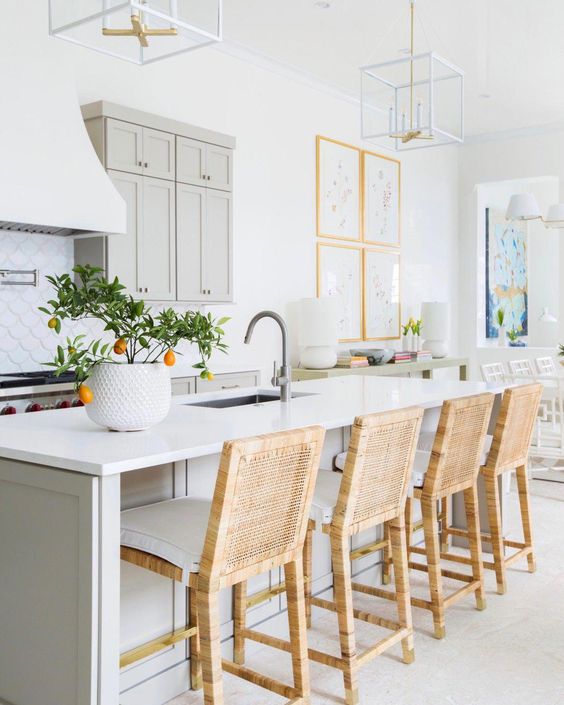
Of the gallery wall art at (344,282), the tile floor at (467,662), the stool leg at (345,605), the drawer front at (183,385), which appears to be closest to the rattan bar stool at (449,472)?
the tile floor at (467,662)

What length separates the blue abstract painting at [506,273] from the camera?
9.09 meters

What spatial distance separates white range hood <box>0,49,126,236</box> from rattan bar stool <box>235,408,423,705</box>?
207cm

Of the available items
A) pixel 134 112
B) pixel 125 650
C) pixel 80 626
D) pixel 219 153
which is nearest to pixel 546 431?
pixel 219 153

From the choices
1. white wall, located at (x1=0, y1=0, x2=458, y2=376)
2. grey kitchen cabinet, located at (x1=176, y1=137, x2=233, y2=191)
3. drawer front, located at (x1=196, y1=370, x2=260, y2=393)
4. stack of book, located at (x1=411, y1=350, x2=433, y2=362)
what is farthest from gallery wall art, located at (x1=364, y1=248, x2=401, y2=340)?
grey kitchen cabinet, located at (x1=176, y1=137, x2=233, y2=191)

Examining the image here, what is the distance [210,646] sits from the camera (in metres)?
1.93

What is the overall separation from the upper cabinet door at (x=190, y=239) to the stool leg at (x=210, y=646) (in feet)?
9.98

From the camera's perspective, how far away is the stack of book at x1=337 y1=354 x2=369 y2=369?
602 cm

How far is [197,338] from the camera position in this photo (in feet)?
7.91

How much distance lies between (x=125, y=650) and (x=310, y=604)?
90 centimetres

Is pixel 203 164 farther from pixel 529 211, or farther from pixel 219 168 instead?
pixel 529 211

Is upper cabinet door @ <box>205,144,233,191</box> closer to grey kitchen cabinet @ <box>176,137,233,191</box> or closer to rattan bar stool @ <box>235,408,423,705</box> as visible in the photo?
grey kitchen cabinet @ <box>176,137,233,191</box>

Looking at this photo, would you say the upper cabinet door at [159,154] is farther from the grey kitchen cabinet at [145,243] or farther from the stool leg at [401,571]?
the stool leg at [401,571]

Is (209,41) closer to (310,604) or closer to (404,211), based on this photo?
(310,604)

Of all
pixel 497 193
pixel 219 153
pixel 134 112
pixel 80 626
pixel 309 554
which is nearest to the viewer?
pixel 80 626
